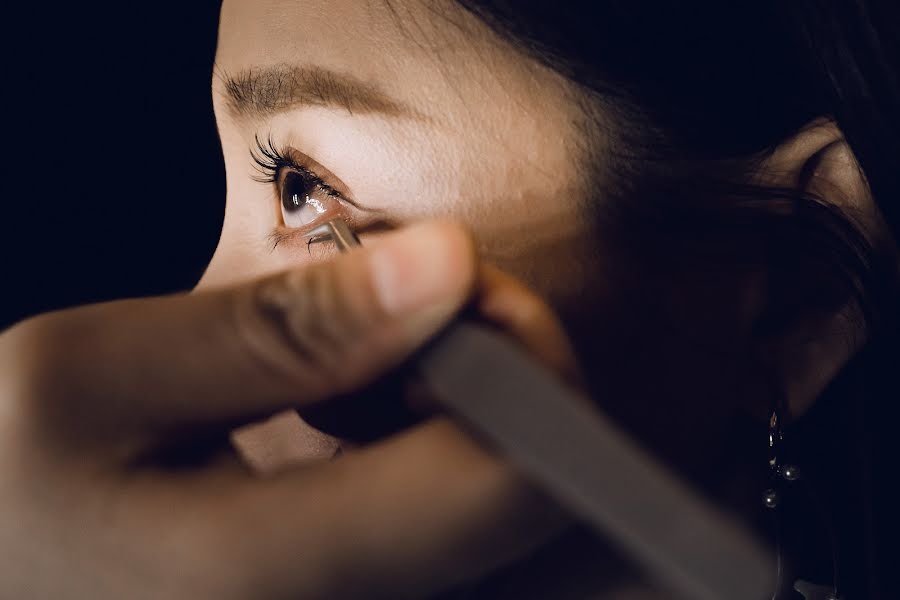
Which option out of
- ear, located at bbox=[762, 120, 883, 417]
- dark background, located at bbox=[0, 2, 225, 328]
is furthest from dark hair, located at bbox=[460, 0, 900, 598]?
dark background, located at bbox=[0, 2, 225, 328]

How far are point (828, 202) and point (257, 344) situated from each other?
0.43 meters

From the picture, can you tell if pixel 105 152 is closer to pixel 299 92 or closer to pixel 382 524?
Result: pixel 299 92

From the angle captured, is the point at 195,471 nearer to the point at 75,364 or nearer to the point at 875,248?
the point at 75,364

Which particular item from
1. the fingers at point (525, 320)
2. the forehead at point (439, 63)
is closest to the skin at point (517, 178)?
the forehead at point (439, 63)

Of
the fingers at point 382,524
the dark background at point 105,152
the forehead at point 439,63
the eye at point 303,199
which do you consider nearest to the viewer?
the fingers at point 382,524

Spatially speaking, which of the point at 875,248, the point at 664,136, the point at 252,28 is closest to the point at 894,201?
the point at 875,248

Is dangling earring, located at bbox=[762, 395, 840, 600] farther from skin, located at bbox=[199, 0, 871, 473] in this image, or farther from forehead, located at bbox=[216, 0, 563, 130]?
forehead, located at bbox=[216, 0, 563, 130]

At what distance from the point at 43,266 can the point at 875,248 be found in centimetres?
102

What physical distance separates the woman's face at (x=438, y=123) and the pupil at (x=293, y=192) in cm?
10

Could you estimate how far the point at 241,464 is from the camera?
0.32m

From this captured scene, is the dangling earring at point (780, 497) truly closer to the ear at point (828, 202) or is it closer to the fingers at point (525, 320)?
the ear at point (828, 202)

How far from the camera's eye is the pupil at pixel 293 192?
0.61 metres

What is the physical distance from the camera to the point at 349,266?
1.01 feet

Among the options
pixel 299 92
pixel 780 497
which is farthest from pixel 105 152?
pixel 780 497
